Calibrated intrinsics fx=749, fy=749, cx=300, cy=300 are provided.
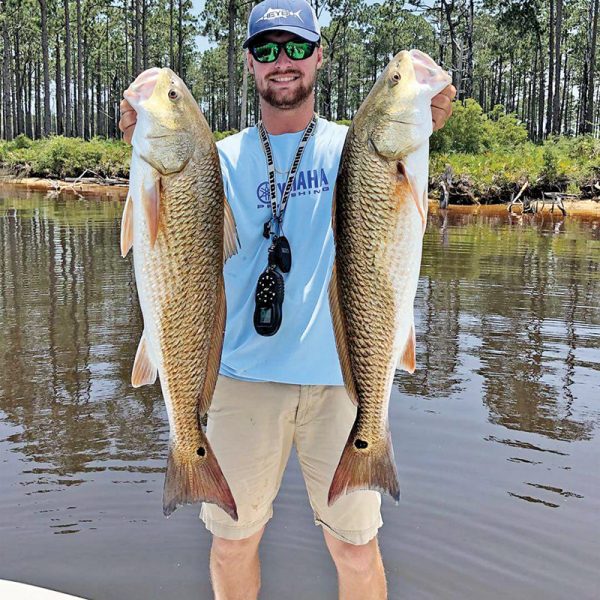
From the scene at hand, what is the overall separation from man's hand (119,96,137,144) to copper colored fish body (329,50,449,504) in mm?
784

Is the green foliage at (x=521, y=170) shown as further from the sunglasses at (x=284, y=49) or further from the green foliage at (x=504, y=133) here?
the sunglasses at (x=284, y=49)

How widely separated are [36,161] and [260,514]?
4232cm

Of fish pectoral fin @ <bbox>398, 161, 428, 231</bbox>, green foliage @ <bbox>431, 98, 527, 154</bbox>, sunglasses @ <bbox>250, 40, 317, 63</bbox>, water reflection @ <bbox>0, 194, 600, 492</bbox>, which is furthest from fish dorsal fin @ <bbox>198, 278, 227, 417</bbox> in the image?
green foliage @ <bbox>431, 98, 527, 154</bbox>

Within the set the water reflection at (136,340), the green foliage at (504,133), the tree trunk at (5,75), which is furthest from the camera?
the tree trunk at (5,75)

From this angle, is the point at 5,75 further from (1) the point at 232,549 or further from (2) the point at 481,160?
(1) the point at 232,549

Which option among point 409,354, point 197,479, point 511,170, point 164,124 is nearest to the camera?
point 164,124

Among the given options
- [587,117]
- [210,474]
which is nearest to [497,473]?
[210,474]

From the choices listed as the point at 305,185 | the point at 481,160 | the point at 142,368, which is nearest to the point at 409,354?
the point at 305,185

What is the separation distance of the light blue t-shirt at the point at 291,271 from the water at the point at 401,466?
146 centimetres

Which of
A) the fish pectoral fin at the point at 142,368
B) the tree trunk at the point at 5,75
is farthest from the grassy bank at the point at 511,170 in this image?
the tree trunk at the point at 5,75

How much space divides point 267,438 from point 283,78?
1529mm

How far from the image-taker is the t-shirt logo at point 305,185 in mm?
3160

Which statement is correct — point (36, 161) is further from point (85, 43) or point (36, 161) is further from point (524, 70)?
point (524, 70)

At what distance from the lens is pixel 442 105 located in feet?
9.41
